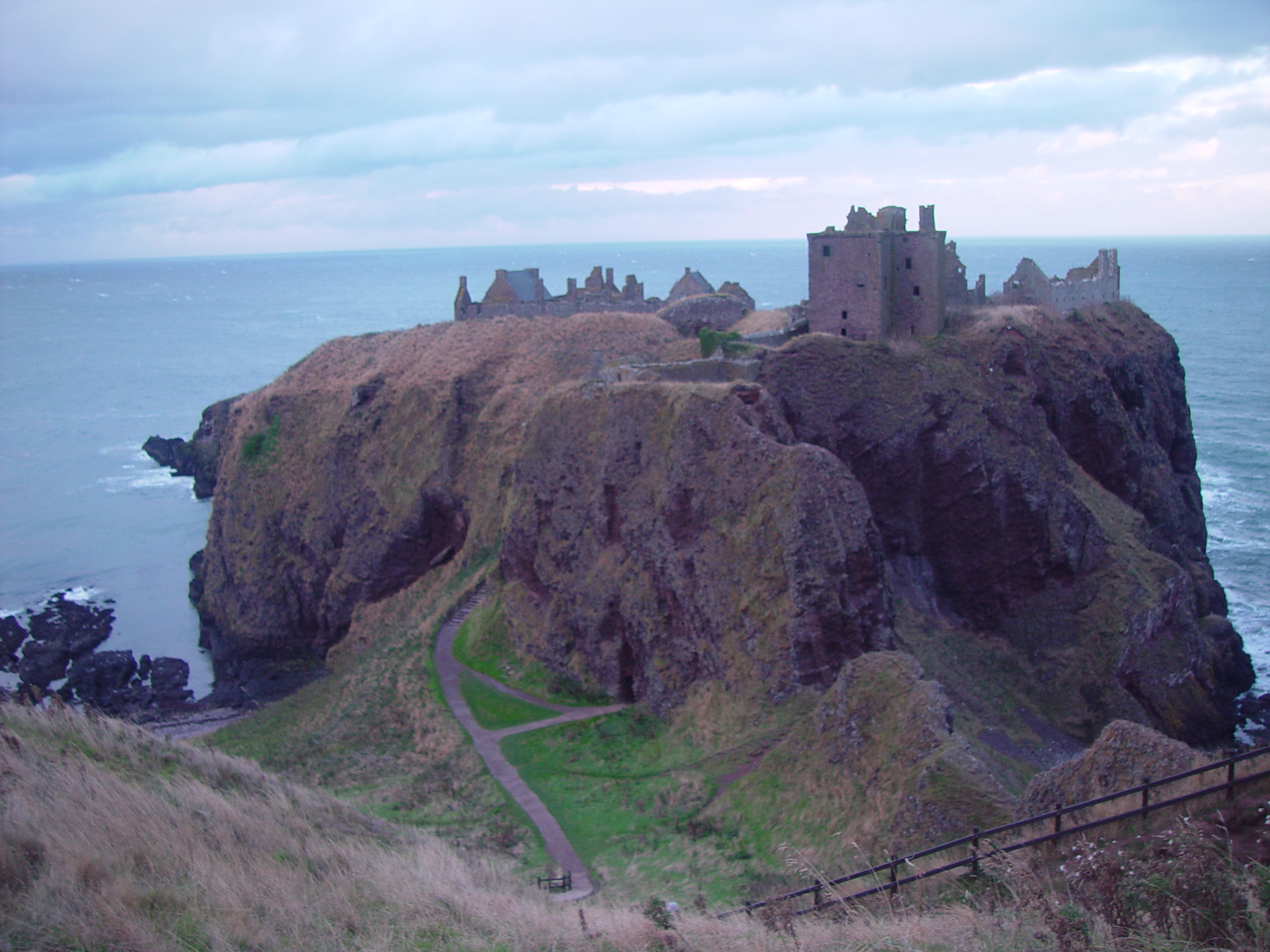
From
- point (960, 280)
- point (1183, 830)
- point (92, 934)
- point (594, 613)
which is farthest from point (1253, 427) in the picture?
point (92, 934)

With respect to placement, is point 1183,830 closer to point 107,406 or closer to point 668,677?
point 668,677

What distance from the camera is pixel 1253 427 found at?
97562mm

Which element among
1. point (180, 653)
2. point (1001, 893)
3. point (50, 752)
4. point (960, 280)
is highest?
point (960, 280)

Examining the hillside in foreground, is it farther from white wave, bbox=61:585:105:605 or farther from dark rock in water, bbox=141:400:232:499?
dark rock in water, bbox=141:400:232:499

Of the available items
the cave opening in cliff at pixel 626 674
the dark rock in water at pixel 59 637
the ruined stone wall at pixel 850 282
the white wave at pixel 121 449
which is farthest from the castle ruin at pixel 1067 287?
the white wave at pixel 121 449

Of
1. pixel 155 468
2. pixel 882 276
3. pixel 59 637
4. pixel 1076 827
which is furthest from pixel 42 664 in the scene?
pixel 155 468

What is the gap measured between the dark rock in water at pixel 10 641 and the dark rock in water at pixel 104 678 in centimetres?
328

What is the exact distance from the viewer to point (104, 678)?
166 feet

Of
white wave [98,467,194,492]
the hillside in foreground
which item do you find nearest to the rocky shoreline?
the hillside in foreground

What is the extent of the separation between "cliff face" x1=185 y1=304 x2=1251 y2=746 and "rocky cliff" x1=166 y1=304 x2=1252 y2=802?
128 mm

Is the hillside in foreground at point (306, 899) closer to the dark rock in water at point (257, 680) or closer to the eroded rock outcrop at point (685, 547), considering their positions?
the eroded rock outcrop at point (685, 547)

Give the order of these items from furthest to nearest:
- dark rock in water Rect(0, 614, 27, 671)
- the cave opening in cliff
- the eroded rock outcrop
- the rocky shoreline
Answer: dark rock in water Rect(0, 614, 27, 671) < the rocky shoreline < the cave opening in cliff < the eroded rock outcrop

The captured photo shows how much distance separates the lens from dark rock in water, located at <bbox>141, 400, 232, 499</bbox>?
92.8 metres

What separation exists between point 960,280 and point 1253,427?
6458 cm
